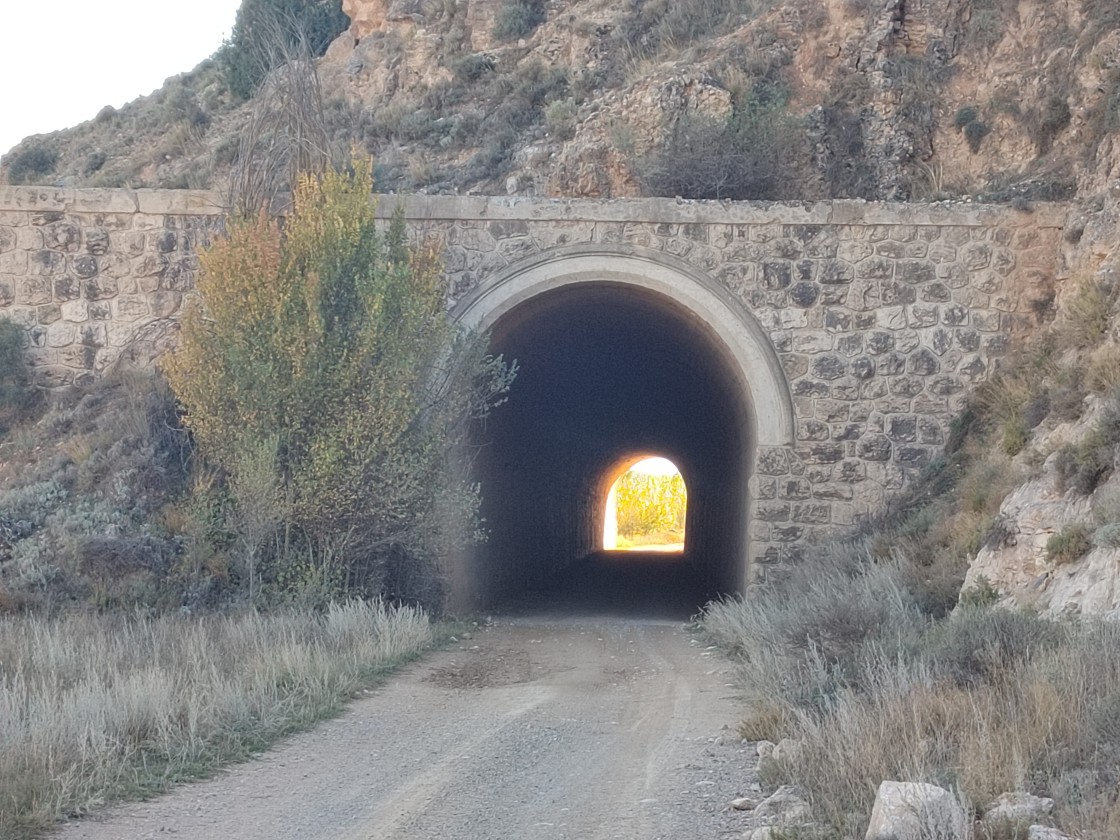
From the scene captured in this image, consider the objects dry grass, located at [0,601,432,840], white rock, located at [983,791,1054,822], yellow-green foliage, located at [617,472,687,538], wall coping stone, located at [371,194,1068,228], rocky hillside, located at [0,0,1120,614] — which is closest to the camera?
white rock, located at [983,791,1054,822]

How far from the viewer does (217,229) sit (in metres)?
13.6

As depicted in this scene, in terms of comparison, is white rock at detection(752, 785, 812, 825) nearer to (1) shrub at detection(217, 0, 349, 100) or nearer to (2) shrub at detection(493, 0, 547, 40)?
(2) shrub at detection(493, 0, 547, 40)

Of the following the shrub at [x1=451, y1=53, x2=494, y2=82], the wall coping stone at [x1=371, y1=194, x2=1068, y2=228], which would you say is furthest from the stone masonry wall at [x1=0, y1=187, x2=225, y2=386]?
the shrub at [x1=451, y1=53, x2=494, y2=82]

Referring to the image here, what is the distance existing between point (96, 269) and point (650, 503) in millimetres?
30753

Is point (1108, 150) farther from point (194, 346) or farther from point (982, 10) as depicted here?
point (194, 346)

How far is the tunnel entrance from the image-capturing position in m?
13.5

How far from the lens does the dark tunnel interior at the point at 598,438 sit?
601 inches

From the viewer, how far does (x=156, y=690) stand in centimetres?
755

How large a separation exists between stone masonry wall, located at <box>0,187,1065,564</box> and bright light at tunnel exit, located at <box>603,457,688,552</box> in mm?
26892

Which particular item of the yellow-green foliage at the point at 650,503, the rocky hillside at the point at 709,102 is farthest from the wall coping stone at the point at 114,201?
the yellow-green foliage at the point at 650,503

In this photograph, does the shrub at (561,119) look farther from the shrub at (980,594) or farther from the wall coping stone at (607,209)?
the shrub at (980,594)

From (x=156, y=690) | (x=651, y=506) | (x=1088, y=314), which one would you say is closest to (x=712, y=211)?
(x=1088, y=314)

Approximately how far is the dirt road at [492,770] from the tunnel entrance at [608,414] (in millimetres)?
4509

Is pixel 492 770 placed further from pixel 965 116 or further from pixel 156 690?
pixel 965 116
